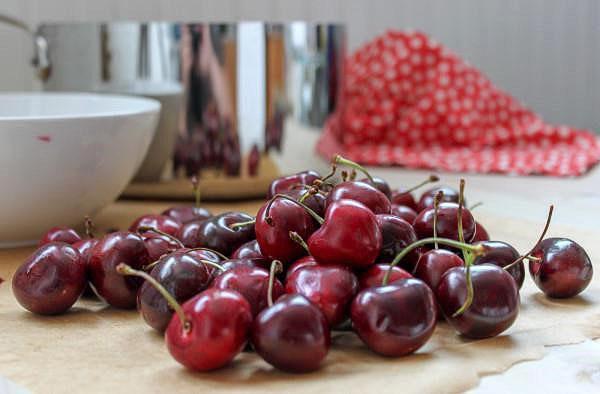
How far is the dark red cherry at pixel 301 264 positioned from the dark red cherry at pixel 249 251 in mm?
46

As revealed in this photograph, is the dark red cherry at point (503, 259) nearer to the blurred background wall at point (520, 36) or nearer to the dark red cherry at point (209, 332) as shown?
the dark red cherry at point (209, 332)

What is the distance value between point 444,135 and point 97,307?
107cm

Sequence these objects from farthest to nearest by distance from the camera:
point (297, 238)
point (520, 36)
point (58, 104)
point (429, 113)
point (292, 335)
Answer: point (520, 36), point (429, 113), point (58, 104), point (297, 238), point (292, 335)

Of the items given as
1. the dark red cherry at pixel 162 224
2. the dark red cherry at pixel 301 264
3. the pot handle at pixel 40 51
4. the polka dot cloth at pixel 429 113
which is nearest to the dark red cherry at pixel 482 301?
the dark red cherry at pixel 301 264

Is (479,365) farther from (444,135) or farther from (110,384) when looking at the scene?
(444,135)

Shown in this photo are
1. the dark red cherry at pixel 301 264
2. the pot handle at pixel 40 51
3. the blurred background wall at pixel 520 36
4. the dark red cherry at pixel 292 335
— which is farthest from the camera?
the blurred background wall at pixel 520 36

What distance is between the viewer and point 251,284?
67cm

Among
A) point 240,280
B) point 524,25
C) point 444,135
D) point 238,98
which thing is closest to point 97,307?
point 240,280

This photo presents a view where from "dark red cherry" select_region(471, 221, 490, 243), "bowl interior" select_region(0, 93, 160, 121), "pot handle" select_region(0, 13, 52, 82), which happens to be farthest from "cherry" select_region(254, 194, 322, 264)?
"pot handle" select_region(0, 13, 52, 82)

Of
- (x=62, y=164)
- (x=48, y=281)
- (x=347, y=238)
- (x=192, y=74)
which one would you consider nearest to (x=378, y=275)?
(x=347, y=238)

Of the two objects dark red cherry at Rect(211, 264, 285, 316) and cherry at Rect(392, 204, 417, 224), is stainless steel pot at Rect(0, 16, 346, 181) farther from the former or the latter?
dark red cherry at Rect(211, 264, 285, 316)

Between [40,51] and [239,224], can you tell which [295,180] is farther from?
[40,51]

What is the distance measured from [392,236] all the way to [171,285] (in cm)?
18

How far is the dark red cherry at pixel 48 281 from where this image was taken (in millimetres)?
735
